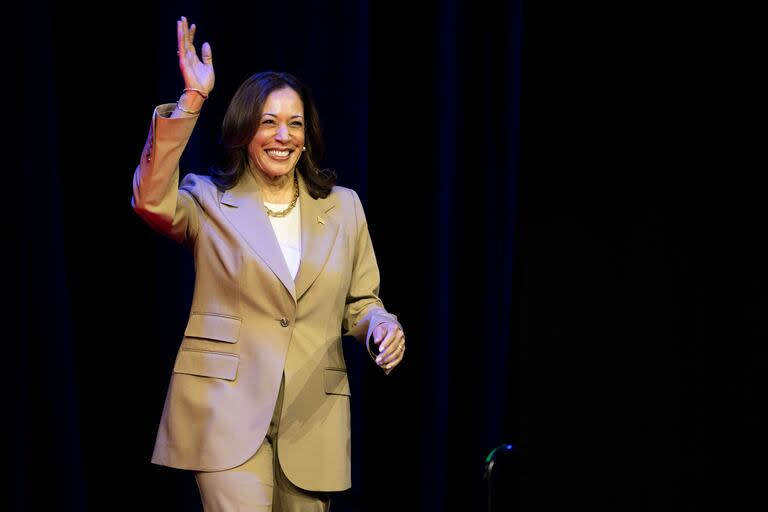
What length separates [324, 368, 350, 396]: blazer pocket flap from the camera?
91.9 inches

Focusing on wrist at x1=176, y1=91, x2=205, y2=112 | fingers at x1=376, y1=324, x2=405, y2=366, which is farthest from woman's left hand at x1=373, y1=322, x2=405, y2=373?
wrist at x1=176, y1=91, x2=205, y2=112

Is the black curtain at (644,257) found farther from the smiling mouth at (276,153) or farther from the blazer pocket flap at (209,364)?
the smiling mouth at (276,153)

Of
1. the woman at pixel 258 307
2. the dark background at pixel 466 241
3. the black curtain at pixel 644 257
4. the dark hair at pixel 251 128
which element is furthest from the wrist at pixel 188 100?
the black curtain at pixel 644 257

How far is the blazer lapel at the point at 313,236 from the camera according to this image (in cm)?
230

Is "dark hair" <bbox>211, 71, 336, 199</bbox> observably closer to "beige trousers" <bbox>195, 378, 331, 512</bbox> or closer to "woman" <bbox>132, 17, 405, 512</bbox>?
"woman" <bbox>132, 17, 405, 512</bbox>

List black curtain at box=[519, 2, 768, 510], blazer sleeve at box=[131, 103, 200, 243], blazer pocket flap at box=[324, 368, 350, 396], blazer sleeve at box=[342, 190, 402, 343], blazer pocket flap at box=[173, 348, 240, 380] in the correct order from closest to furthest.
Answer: black curtain at box=[519, 2, 768, 510] < blazer sleeve at box=[131, 103, 200, 243] < blazer pocket flap at box=[173, 348, 240, 380] < blazer pocket flap at box=[324, 368, 350, 396] < blazer sleeve at box=[342, 190, 402, 343]

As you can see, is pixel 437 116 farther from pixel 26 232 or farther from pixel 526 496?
pixel 526 496

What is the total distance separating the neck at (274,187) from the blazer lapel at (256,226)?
0.07 metres

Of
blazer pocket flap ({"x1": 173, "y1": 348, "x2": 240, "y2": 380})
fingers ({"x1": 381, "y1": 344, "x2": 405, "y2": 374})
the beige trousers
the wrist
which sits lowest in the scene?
the beige trousers

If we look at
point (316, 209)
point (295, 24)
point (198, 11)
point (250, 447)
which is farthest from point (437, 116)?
point (250, 447)

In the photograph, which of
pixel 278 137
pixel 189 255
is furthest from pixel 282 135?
pixel 189 255

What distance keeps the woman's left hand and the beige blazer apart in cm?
6

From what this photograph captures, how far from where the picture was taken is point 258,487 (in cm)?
218

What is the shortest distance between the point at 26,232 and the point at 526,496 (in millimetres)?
2337
